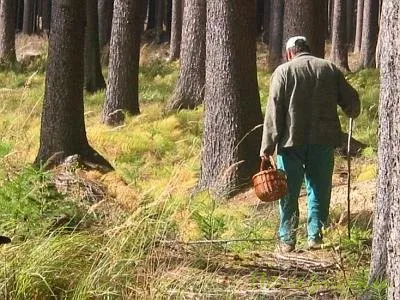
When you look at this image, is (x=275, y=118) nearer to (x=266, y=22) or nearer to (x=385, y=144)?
(x=385, y=144)

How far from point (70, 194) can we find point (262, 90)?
9.71 meters

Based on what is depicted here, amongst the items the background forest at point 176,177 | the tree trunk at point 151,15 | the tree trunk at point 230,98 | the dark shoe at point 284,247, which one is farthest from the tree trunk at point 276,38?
the tree trunk at point 151,15

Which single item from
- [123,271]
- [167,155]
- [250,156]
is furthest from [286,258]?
[167,155]

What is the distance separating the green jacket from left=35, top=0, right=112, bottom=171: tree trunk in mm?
3689

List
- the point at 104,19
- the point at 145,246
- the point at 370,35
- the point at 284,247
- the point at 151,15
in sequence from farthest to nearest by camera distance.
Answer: the point at 151,15
the point at 104,19
the point at 370,35
the point at 284,247
the point at 145,246

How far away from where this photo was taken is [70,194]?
7.63 metres

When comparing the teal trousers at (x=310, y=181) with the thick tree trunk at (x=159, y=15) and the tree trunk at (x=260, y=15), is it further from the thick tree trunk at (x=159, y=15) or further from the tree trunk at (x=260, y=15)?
the thick tree trunk at (x=159, y=15)

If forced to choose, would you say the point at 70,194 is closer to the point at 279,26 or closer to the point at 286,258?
the point at 286,258

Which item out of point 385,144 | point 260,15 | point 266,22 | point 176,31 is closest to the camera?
point 385,144

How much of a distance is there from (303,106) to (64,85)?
396 centimetres

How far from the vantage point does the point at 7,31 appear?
25234 millimetres

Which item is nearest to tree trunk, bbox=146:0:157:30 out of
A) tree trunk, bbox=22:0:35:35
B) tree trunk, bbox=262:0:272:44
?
tree trunk, bbox=22:0:35:35

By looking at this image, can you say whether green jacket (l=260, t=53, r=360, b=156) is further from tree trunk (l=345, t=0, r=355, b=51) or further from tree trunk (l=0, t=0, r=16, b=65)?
tree trunk (l=345, t=0, r=355, b=51)

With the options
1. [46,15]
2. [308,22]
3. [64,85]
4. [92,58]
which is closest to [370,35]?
[92,58]
